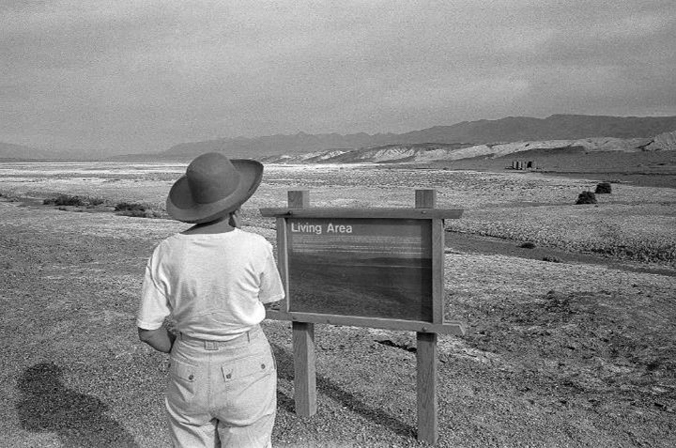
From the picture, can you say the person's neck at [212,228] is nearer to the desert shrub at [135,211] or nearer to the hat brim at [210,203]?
the hat brim at [210,203]

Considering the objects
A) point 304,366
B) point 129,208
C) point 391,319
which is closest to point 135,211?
point 129,208

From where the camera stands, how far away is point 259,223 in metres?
19.6

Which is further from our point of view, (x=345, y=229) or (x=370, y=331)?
(x=370, y=331)

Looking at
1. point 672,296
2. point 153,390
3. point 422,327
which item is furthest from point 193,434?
point 672,296

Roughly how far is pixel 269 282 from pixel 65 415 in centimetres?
301

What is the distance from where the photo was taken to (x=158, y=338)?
8.89ft

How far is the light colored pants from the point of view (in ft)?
8.60

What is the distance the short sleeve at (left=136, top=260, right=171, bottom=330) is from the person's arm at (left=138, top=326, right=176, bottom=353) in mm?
35

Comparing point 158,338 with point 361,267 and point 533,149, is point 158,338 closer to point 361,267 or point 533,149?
point 361,267

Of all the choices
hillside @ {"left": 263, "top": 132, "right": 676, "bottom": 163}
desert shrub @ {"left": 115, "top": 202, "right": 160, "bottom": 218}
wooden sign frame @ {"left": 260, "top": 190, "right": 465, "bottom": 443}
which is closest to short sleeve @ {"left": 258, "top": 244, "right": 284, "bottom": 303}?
wooden sign frame @ {"left": 260, "top": 190, "right": 465, "bottom": 443}

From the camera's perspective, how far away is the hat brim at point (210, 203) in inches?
101

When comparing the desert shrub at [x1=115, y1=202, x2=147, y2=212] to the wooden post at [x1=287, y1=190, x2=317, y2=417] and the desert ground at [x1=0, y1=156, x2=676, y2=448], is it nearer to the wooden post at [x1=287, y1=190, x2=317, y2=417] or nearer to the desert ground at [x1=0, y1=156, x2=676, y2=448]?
the desert ground at [x1=0, y1=156, x2=676, y2=448]

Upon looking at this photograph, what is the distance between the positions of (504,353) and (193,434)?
4.55 metres

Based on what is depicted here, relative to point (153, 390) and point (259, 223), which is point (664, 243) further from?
point (153, 390)
